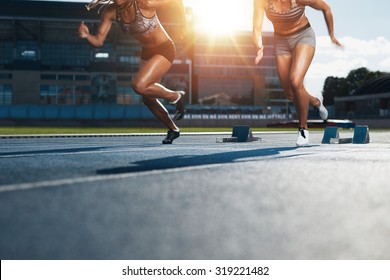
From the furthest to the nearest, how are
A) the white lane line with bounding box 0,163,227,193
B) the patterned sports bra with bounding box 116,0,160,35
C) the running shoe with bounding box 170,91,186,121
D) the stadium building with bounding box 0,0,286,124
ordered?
the stadium building with bounding box 0,0,286,124
the running shoe with bounding box 170,91,186,121
the patterned sports bra with bounding box 116,0,160,35
the white lane line with bounding box 0,163,227,193

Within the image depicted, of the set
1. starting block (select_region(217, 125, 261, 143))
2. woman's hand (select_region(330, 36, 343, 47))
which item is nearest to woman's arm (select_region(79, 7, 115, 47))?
woman's hand (select_region(330, 36, 343, 47))

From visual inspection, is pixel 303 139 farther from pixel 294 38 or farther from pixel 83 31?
pixel 83 31

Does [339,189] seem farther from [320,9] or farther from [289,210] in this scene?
[320,9]

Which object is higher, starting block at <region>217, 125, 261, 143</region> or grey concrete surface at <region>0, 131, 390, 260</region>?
grey concrete surface at <region>0, 131, 390, 260</region>

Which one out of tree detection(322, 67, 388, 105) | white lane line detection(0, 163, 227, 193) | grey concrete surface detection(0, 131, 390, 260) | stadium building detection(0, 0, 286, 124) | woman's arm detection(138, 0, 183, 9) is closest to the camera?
grey concrete surface detection(0, 131, 390, 260)

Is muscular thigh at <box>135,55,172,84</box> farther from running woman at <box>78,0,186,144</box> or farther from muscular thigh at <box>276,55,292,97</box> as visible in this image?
muscular thigh at <box>276,55,292,97</box>

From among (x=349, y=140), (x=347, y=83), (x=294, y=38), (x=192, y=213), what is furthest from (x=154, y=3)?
(x=347, y=83)

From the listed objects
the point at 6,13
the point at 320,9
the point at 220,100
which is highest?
the point at 6,13

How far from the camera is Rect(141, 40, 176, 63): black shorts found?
11.0m

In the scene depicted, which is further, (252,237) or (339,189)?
(339,189)

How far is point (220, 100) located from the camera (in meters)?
101

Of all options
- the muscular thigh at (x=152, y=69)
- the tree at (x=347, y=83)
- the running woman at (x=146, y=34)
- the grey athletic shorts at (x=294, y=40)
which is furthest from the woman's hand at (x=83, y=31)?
the tree at (x=347, y=83)
